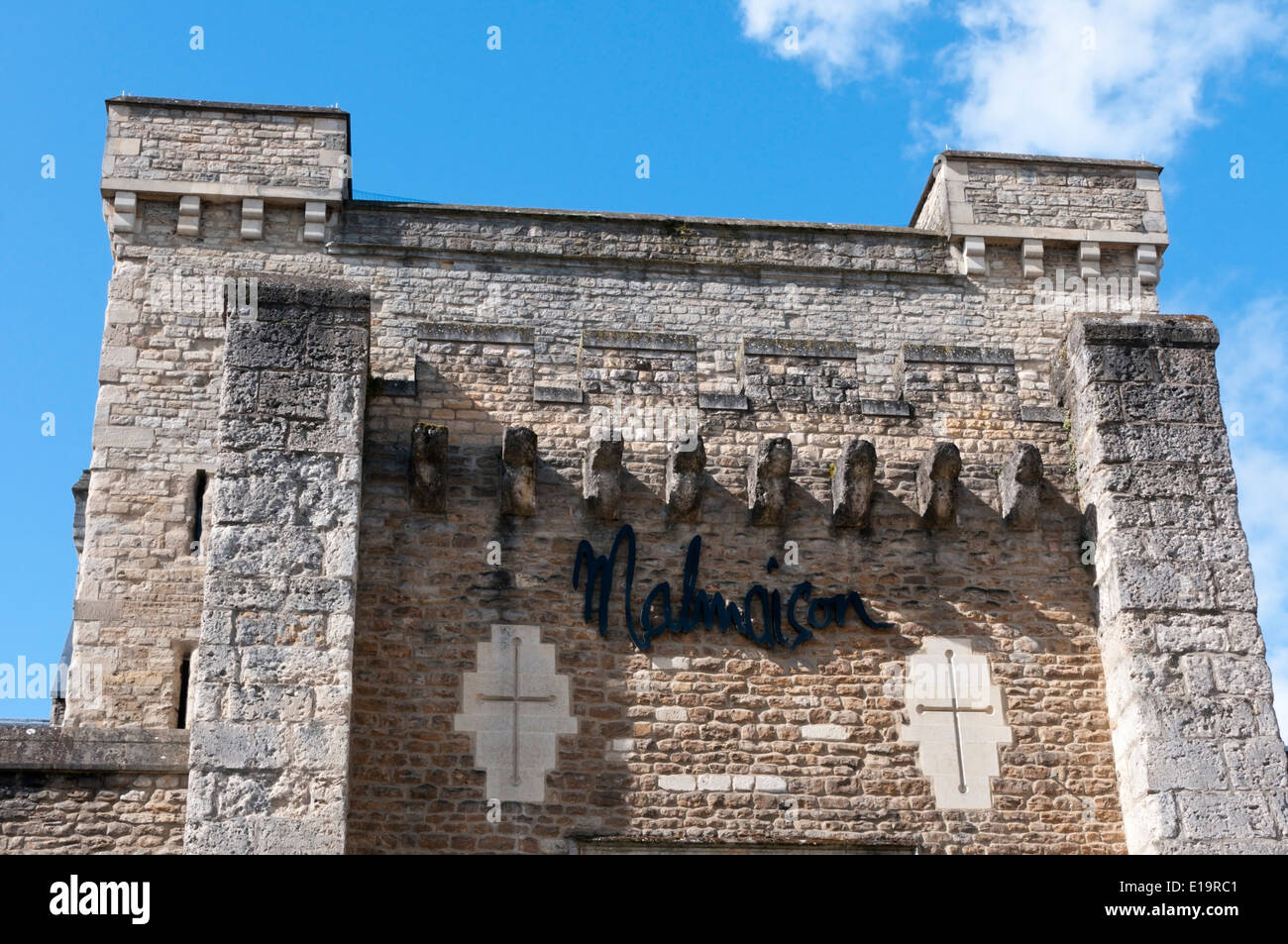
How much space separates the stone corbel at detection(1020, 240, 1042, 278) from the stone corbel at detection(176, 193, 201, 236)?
633 centimetres

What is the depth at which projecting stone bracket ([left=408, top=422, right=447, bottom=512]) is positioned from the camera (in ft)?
36.2

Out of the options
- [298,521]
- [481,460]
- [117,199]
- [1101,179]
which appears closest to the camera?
[298,521]

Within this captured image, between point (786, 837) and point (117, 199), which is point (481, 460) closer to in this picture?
point (786, 837)

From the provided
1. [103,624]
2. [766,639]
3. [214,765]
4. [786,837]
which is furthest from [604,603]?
[103,624]

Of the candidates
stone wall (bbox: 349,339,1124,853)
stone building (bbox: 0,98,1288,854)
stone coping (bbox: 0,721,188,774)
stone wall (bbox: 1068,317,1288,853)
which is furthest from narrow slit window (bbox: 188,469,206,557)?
stone wall (bbox: 1068,317,1288,853)

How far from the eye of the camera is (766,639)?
1093cm

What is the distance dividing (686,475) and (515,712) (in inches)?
65.6

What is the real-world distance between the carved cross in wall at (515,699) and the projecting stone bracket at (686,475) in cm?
121

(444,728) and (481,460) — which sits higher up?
(481,460)

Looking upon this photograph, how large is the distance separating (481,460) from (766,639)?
193 cm

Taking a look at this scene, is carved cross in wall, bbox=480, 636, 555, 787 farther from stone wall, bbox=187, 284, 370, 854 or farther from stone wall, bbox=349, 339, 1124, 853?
stone wall, bbox=187, 284, 370, 854

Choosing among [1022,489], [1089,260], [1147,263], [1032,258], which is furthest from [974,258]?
[1022,489]

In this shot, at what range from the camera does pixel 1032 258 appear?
50.5 feet

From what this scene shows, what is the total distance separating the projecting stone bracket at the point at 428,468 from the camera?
36.2 feet
